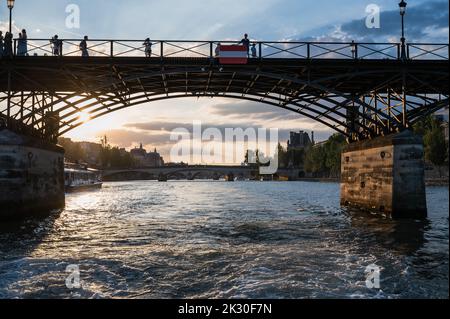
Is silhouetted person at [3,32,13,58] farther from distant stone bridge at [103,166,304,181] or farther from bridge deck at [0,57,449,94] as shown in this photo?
distant stone bridge at [103,166,304,181]

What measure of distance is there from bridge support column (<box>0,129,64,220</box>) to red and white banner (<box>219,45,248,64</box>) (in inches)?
495

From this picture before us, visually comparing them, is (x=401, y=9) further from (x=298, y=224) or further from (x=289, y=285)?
(x=289, y=285)

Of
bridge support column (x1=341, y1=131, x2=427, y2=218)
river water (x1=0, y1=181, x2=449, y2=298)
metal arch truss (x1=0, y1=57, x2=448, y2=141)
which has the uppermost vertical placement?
metal arch truss (x1=0, y1=57, x2=448, y2=141)

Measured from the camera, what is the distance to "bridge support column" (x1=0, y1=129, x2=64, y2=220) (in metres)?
23.0

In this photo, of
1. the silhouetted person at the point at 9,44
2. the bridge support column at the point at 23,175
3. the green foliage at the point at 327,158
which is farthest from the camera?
the green foliage at the point at 327,158

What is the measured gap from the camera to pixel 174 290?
972 cm

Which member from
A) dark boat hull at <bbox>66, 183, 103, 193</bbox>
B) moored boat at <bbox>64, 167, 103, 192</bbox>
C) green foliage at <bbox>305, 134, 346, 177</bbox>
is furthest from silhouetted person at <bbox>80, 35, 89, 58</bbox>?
green foliage at <bbox>305, 134, 346, 177</bbox>

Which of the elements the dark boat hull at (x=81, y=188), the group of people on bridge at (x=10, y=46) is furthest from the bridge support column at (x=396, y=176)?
the dark boat hull at (x=81, y=188)

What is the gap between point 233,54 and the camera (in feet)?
82.9

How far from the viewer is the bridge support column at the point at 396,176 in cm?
2342

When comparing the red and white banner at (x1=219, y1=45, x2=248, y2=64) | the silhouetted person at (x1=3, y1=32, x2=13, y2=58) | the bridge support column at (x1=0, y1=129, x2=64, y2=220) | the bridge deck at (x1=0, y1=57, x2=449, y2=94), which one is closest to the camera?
the bridge support column at (x1=0, y1=129, x2=64, y2=220)

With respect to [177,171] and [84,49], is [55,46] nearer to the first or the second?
[84,49]

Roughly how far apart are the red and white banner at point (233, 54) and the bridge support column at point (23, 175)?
41.2 ft

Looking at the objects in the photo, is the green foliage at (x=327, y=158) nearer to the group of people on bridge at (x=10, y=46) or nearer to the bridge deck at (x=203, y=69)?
the bridge deck at (x=203, y=69)
